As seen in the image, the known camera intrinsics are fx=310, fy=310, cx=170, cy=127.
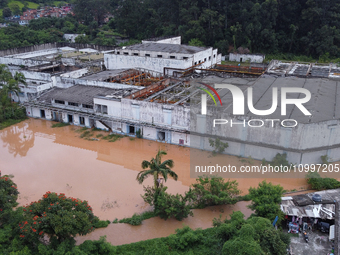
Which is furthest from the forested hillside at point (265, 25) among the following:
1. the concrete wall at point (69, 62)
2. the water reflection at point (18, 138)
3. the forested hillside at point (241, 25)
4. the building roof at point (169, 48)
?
the water reflection at point (18, 138)

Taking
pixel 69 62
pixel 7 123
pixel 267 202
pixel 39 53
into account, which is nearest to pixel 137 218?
pixel 267 202

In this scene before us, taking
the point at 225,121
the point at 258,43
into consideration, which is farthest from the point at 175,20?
the point at 225,121

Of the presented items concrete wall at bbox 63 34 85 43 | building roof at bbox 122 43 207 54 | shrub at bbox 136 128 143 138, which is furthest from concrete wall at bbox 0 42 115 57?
shrub at bbox 136 128 143 138

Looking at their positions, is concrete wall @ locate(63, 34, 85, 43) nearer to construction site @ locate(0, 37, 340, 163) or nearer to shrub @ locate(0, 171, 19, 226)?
construction site @ locate(0, 37, 340, 163)

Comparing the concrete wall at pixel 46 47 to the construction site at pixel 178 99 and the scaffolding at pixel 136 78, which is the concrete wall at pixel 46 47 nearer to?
the construction site at pixel 178 99

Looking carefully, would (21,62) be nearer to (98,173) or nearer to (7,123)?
(7,123)

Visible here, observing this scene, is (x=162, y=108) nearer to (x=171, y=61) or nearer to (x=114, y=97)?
(x=114, y=97)
